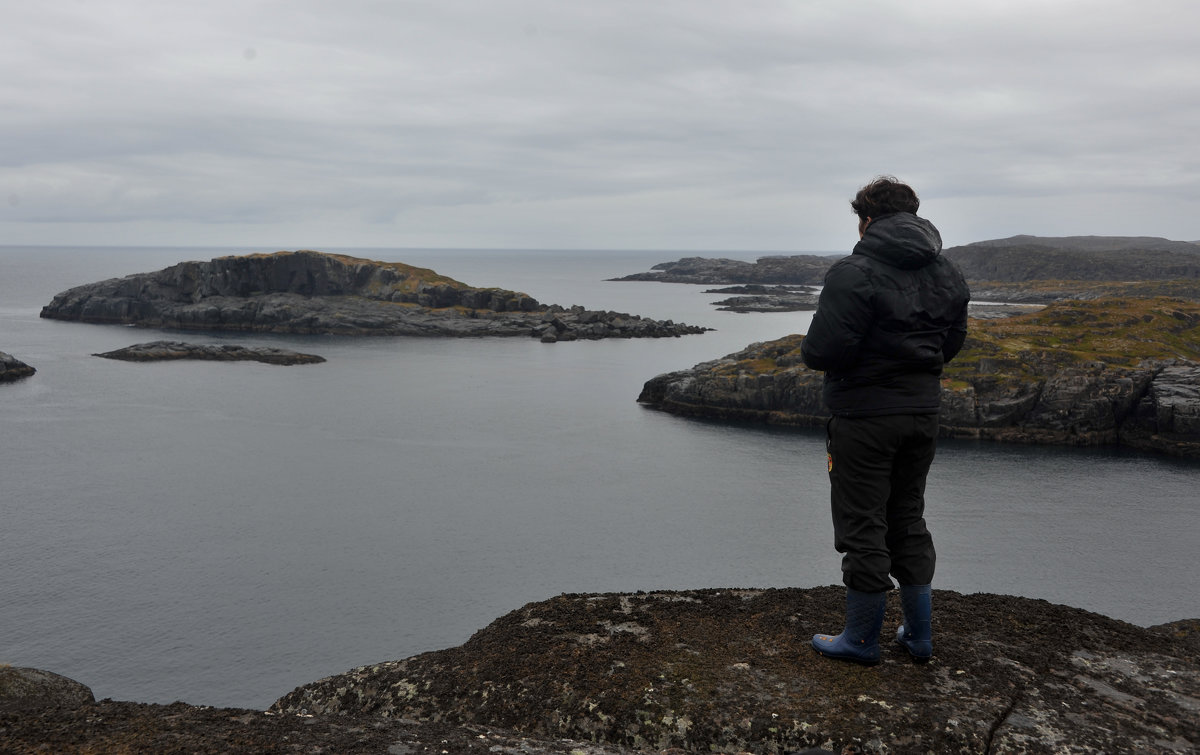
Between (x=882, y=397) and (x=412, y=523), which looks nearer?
(x=882, y=397)

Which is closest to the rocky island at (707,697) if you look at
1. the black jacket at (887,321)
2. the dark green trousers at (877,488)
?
the dark green trousers at (877,488)

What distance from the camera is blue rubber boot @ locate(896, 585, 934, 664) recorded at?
6652 mm

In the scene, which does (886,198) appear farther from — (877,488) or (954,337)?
(877,488)

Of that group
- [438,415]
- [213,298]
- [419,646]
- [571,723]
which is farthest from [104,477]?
[213,298]

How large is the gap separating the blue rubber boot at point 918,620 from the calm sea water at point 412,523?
21772 millimetres

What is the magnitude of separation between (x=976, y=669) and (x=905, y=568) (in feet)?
2.92

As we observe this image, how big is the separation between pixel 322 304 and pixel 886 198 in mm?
145107

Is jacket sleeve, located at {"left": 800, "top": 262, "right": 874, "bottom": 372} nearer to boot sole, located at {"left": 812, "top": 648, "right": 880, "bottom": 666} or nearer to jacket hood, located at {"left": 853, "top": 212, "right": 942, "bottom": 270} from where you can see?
jacket hood, located at {"left": 853, "top": 212, "right": 942, "bottom": 270}

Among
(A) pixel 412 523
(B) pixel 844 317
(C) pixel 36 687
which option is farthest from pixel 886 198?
(A) pixel 412 523

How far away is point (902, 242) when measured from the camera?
6523 millimetres

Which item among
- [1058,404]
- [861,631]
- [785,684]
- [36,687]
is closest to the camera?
[785,684]

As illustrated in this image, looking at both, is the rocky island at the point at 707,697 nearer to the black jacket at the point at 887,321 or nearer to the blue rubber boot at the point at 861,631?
the blue rubber boot at the point at 861,631

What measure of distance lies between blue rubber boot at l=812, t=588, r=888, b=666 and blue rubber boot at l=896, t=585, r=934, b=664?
0.23 meters

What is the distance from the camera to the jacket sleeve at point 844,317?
254 inches
